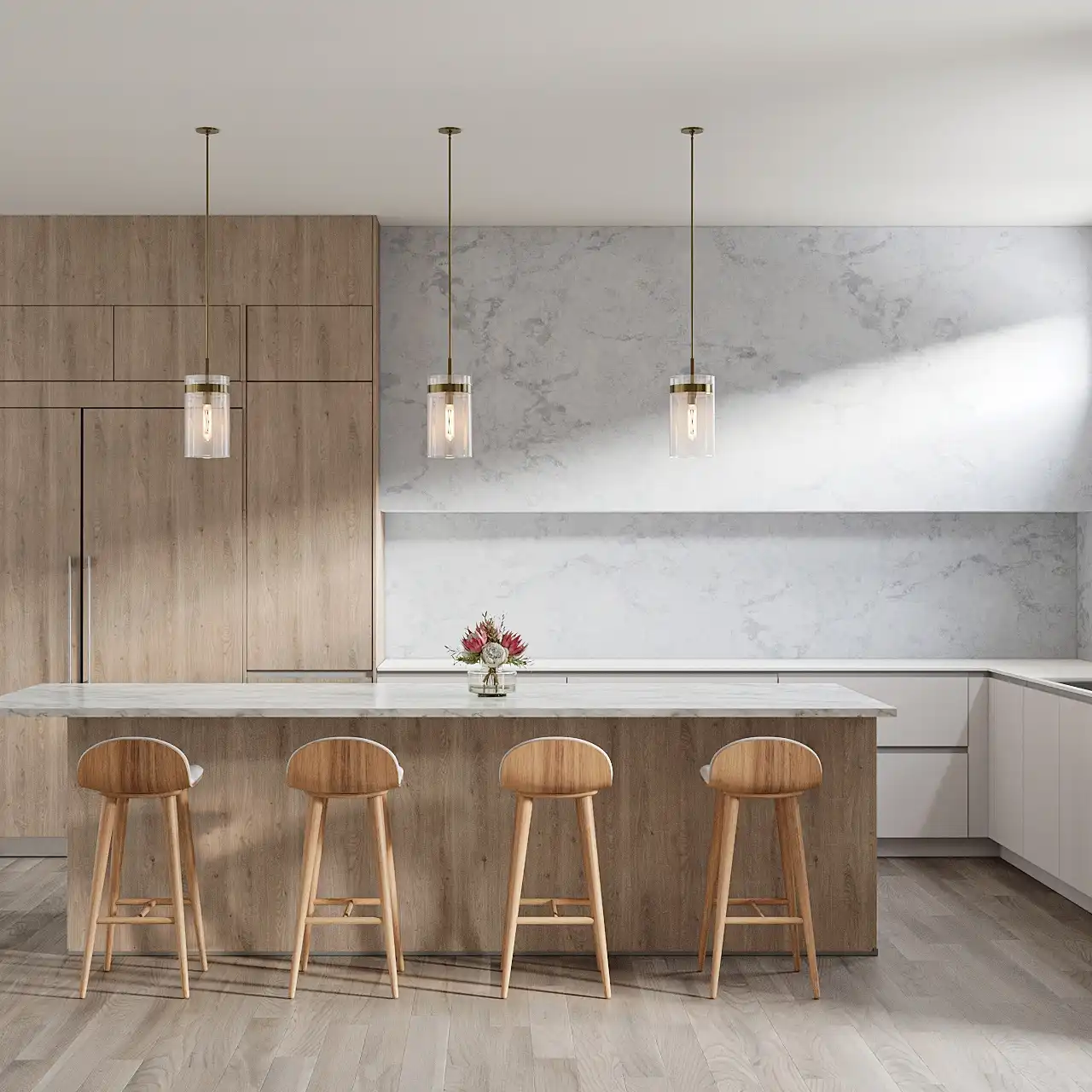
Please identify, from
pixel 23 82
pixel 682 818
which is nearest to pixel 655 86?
pixel 23 82

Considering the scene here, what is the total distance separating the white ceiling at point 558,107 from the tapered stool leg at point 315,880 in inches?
93.1

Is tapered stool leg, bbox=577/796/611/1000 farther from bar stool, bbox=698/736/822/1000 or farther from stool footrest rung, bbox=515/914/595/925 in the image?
bar stool, bbox=698/736/822/1000

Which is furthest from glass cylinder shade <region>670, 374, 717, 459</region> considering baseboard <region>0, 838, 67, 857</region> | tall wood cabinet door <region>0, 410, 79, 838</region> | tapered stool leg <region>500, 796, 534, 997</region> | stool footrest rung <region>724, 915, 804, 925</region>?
baseboard <region>0, 838, 67, 857</region>

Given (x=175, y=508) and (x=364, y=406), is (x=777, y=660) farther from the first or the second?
(x=175, y=508)

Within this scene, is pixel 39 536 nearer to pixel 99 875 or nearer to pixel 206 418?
pixel 206 418

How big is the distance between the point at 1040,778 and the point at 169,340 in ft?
13.9

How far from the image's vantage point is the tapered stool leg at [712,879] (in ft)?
13.4

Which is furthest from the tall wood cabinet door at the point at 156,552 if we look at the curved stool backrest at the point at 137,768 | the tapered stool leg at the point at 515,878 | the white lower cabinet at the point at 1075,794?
the white lower cabinet at the point at 1075,794

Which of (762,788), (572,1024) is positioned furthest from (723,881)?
(572,1024)

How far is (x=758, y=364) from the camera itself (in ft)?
19.4

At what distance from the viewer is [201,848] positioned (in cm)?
425

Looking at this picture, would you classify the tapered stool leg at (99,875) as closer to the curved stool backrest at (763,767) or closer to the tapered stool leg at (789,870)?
the curved stool backrest at (763,767)

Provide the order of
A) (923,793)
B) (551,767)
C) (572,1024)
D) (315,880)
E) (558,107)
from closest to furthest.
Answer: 1. (572,1024)
2. (551,767)
3. (315,880)
4. (558,107)
5. (923,793)

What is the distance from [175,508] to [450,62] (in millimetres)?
2636
